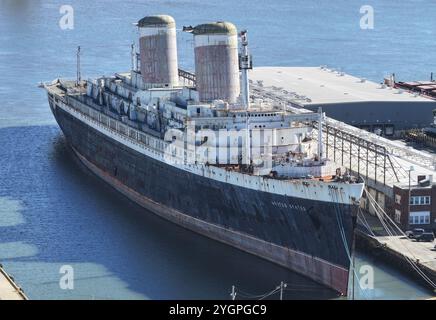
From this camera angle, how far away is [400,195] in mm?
46531

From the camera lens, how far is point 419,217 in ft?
153

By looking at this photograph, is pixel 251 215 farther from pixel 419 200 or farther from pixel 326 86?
pixel 326 86

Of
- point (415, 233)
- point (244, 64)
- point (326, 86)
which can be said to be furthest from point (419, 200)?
point (326, 86)

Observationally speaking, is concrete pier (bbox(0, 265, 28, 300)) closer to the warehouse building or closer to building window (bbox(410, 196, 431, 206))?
building window (bbox(410, 196, 431, 206))

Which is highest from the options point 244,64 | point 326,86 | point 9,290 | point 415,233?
point 244,64

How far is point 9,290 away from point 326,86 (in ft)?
133

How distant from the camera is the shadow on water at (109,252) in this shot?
41.6m

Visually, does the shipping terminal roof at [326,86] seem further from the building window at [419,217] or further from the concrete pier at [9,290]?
the concrete pier at [9,290]

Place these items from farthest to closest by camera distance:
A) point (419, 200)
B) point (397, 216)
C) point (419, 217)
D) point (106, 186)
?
point (106, 186) < point (397, 216) < point (419, 217) < point (419, 200)

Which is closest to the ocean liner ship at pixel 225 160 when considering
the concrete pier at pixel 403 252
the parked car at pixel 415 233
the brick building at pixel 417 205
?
the concrete pier at pixel 403 252

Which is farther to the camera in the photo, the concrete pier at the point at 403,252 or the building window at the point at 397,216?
the building window at the point at 397,216

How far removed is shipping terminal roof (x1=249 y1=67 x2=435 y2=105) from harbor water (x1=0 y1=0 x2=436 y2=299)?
47.4ft

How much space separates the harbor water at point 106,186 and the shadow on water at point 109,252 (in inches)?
2.3
